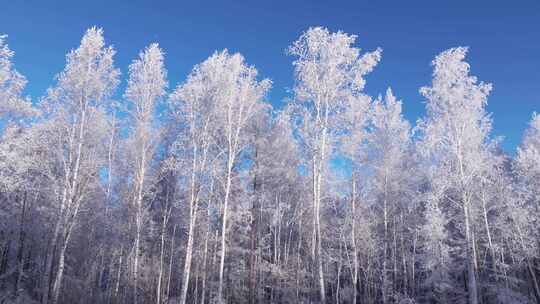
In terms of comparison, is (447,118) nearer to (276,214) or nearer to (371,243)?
(371,243)

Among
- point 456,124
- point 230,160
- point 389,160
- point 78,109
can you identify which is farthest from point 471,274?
point 78,109

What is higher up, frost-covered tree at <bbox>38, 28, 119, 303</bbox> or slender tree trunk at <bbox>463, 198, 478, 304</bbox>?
frost-covered tree at <bbox>38, 28, 119, 303</bbox>

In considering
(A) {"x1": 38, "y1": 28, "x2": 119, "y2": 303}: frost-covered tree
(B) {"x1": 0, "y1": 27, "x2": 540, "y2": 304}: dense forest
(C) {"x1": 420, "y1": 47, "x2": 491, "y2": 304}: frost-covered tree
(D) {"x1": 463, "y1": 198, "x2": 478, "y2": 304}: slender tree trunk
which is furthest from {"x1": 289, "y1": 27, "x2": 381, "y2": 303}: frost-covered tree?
(A) {"x1": 38, "y1": 28, "x2": 119, "y2": 303}: frost-covered tree

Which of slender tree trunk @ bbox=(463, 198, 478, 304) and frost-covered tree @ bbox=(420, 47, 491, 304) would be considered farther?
frost-covered tree @ bbox=(420, 47, 491, 304)

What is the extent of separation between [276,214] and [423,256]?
30.5 feet

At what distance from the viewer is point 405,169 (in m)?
26.6

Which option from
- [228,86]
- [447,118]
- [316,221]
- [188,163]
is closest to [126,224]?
[188,163]

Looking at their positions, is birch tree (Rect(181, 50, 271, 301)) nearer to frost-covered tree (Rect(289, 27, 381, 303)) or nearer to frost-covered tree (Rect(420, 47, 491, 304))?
frost-covered tree (Rect(289, 27, 381, 303))

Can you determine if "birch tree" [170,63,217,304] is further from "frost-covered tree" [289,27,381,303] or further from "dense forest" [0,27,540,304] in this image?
"frost-covered tree" [289,27,381,303]

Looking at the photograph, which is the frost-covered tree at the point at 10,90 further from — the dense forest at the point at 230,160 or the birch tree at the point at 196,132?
the birch tree at the point at 196,132

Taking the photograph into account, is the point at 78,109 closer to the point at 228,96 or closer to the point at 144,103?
the point at 144,103

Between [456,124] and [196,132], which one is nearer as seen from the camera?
[196,132]

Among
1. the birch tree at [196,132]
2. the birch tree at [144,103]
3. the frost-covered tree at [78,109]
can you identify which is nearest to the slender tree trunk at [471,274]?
the birch tree at [196,132]

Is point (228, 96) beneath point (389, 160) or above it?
above
